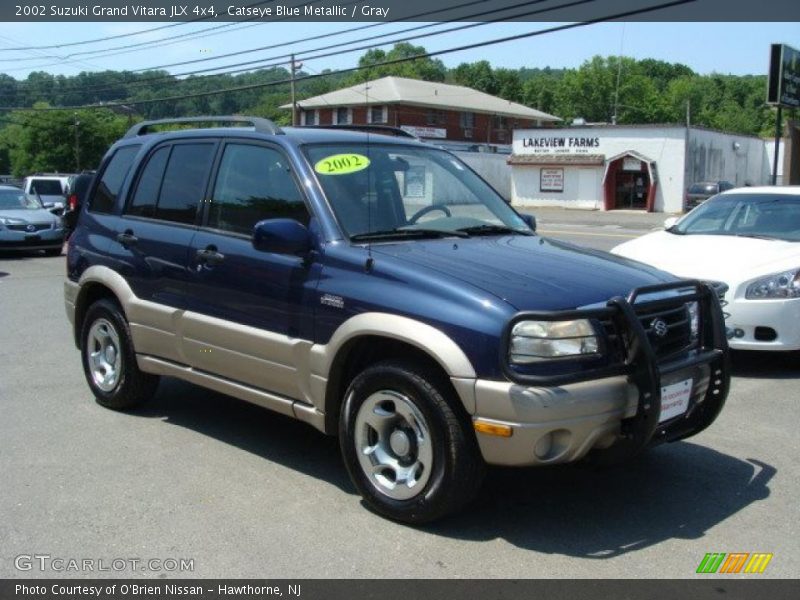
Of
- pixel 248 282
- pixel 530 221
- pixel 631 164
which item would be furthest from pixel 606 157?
pixel 248 282

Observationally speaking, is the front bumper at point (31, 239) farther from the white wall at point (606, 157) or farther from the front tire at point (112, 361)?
the white wall at point (606, 157)

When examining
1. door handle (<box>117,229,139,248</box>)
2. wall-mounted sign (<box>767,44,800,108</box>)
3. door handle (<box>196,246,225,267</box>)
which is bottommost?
door handle (<box>196,246,225,267</box>)

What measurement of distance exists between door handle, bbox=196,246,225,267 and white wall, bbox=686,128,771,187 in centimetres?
4699

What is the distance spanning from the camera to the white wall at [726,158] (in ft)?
162

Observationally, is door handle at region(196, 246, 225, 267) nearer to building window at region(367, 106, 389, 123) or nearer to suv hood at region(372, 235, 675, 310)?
suv hood at region(372, 235, 675, 310)

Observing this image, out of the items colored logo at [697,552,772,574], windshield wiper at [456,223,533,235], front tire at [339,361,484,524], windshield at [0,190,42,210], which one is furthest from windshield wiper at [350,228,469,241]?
windshield at [0,190,42,210]

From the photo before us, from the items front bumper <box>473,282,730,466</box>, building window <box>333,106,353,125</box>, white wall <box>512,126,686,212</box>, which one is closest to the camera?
front bumper <box>473,282,730,466</box>

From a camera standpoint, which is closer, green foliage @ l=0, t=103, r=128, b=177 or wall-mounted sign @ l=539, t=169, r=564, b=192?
wall-mounted sign @ l=539, t=169, r=564, b=192

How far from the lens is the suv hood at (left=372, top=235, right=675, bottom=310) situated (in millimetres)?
3936

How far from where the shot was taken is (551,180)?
53.8m

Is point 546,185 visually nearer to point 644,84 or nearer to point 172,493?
point 172,493

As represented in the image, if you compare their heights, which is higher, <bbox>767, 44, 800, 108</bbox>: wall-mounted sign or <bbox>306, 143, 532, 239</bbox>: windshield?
<bbox>767, 44, 800, 108</bbox>: wall-mounted sign

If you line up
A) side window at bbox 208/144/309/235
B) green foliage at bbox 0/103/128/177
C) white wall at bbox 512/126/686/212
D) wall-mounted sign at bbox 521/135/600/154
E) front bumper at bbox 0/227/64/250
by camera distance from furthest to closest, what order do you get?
green foliage at bbox 0/103/128/177 → wall-mounted sign at bbox 521/135/600/154 → white wall at bbox 512/126/686/212 → front bumper at bbox 0/227/64/250 → side window at bbox 208/144/309/235

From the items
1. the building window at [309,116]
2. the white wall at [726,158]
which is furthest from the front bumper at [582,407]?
the building window at [309,116]
